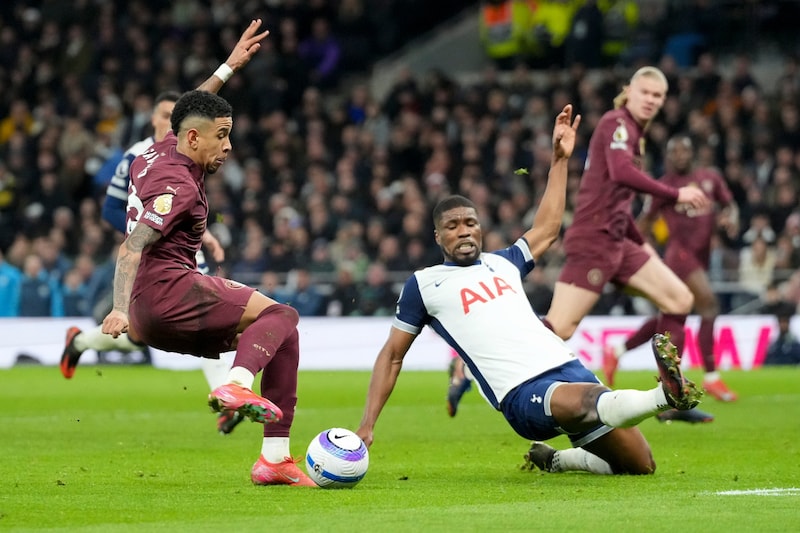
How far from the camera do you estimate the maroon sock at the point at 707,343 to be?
44.8 ft

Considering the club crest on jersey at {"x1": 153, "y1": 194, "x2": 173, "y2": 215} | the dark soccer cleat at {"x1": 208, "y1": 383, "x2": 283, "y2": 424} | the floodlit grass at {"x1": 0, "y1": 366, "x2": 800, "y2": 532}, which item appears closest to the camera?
the floodlit grass at {"x1": 0, "y1": 366, "x2": 800, "y2": 532}

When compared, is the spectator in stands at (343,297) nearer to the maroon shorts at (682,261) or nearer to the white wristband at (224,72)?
the maroon shorts at (682,261)

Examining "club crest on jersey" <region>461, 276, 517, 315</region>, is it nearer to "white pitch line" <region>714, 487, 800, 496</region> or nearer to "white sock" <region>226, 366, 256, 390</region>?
"white sock" <region>226, 366, 256, 390</region>

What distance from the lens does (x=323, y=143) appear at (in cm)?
2528

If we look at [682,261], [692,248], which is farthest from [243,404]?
[692,248]

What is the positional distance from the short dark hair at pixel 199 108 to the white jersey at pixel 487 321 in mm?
1461

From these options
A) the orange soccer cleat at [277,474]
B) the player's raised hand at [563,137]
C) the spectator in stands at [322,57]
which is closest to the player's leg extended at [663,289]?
the player's raised hand at [563,137]

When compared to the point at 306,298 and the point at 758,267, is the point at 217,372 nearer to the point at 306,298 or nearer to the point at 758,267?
the point at 306,298

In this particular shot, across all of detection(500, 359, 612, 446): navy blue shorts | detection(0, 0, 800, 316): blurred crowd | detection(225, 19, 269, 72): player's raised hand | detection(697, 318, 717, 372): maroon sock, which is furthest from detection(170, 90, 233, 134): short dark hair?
detection(0, 0, 800, 316): blurred crowd

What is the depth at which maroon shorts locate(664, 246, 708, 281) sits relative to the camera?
45.7ft

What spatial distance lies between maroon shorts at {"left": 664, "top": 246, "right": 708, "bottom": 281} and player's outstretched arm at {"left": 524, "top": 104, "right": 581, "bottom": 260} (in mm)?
5780

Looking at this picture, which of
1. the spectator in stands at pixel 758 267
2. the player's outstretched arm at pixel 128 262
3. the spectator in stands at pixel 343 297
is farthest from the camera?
the spectator in stands at pixel 343 297

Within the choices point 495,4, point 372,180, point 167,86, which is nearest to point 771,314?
point 372,180

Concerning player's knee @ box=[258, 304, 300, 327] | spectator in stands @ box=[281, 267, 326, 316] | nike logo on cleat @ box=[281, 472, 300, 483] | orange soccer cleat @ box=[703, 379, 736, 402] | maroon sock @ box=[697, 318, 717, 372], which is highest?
player's knee @ box=[258, 304, 300, 327]
